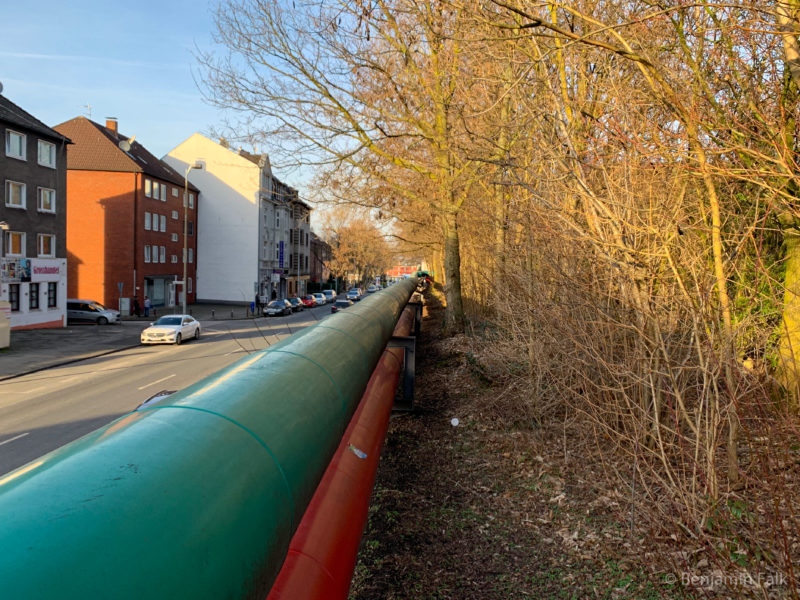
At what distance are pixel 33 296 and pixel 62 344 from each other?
A: 704cm

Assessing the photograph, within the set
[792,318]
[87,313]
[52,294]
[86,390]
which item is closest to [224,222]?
[87,313]

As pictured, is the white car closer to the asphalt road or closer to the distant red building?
the asphalt road

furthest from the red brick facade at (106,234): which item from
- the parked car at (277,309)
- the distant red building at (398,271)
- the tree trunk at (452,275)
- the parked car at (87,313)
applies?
the distant red building at (398,271)

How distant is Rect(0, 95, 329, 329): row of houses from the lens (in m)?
30.4

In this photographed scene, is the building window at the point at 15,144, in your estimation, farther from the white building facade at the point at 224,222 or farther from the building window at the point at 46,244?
the white building facade at the point at 224,222

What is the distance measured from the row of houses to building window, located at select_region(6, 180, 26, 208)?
51 millimetres

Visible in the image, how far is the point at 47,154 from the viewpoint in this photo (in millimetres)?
32625

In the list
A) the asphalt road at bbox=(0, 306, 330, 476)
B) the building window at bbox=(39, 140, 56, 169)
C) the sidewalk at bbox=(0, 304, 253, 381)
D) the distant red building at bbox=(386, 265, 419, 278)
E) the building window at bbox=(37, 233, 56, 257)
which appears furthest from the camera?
the distant red building at bbox=(386, 265, 419, 278)

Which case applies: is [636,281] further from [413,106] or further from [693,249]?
[413,106]

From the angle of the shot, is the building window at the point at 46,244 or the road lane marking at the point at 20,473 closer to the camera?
the road lane marking at the point at 20,473

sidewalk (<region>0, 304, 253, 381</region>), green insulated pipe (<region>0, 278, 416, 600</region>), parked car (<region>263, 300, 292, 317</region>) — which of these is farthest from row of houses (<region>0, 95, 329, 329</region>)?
green insulated pipe (<region>0, 278, 416, 600</region>)

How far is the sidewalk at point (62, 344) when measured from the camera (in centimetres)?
2078

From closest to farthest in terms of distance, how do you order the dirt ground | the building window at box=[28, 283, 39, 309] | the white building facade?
the dirt ground
the building window at box=[28, 283, 39, 309]
the white building facade

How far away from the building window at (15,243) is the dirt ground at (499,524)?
94.2 ft
